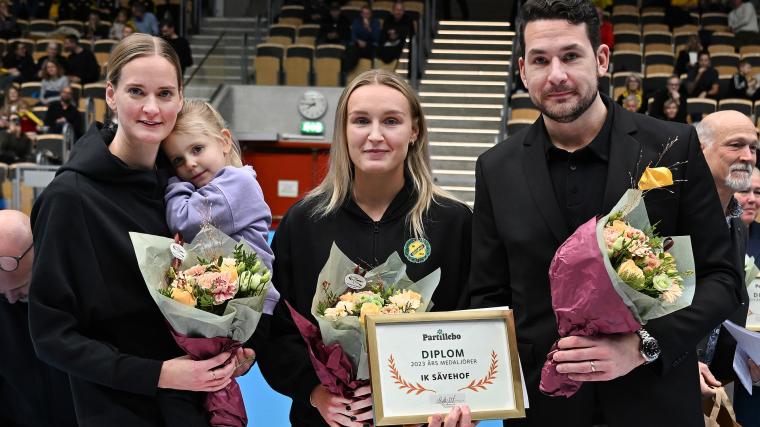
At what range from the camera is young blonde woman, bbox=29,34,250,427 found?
219 centimetres

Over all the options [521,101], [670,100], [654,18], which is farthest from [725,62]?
[521,101]

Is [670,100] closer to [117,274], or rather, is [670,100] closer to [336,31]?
[336,31]

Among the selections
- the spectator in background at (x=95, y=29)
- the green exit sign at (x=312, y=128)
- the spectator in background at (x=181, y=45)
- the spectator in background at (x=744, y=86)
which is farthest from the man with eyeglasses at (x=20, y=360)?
the spectator in background at (x=95, y=29)

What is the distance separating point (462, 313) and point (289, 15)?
14.4 m

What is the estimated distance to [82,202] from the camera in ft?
7.34

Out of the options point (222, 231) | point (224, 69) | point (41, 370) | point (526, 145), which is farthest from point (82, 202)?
point (224, 69)

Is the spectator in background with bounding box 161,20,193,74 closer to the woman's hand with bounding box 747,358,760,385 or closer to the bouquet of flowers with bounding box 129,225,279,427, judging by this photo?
the woman's hand with bounding box 747,358,760,385

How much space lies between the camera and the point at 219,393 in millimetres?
2311

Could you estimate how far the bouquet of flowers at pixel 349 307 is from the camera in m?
2.18

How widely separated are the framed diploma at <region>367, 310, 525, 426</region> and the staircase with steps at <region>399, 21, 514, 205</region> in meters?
10.0

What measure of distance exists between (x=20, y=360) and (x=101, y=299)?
20.8 inches

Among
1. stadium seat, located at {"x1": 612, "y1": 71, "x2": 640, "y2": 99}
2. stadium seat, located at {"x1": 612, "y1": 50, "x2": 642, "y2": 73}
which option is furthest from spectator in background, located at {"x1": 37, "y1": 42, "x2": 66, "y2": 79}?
stadium seat, located at {"x1": 612, "y1": 50, "x2": 642, "y2": 73}

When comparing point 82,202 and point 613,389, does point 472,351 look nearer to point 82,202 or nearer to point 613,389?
point 613,389

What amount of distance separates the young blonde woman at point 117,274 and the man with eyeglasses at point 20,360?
0.28m
